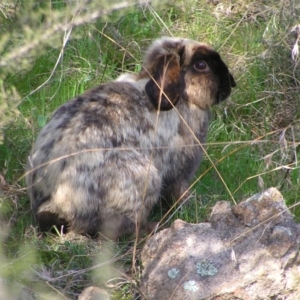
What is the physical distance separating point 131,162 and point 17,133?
1.25 m

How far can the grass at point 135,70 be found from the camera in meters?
4.48

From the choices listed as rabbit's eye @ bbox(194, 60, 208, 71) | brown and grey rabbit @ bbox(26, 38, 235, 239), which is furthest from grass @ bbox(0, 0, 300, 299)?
rabbit's eye @ bbox(194, 60, 208, 71)

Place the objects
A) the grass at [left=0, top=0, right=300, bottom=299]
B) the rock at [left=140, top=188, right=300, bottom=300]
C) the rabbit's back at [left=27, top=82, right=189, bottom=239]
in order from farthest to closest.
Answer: the rabbit's back at [left=27, top=82, right=189, bottom=239] < the grass at [left=0, top=0, right=300, bottom=299] < the rock at [left=140, top=188, right=300, bottom=300]

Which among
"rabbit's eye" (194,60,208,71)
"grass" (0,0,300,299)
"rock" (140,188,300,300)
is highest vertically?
"rabbit's eye" (194,60,208,71)

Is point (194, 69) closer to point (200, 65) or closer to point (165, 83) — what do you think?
point (200, 65)

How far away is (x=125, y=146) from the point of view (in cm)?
498

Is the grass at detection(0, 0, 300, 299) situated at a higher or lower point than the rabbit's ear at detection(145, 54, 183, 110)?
lower

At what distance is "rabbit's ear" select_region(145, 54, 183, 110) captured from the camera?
5227mm

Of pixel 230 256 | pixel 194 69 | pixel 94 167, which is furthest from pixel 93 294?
pixel 194 69

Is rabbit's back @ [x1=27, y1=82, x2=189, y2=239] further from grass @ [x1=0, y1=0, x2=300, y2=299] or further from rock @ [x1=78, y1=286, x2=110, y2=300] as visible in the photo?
rock @ [x1=78, y1=286, x2=110, y2=300]

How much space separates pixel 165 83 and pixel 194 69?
0.38 m

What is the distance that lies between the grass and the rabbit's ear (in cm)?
24

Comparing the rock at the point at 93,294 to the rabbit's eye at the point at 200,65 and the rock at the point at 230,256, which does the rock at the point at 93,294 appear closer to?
the rock at the point at 230,256

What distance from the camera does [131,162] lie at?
4.90 m
